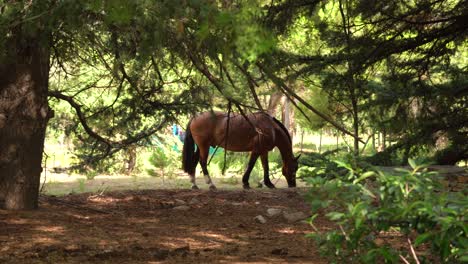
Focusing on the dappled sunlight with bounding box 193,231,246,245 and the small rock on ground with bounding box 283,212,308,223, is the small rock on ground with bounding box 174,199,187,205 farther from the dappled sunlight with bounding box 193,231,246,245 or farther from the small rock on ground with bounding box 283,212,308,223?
the dappled sunlight with bounding box 193,231,246,245

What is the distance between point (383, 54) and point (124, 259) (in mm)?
4330

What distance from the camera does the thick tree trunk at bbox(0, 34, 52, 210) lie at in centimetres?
666

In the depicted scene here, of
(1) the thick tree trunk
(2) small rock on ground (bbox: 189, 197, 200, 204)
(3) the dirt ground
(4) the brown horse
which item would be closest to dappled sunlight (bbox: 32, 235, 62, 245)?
(3) the dirt ground

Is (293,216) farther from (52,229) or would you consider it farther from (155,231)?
(52,229)

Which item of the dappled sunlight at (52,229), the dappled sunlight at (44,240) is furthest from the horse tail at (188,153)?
the dappled sunlight at (44,240)

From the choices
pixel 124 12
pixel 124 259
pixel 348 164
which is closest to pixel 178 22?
pixel 124 12

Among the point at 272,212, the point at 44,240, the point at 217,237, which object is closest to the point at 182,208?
the point at 272,212

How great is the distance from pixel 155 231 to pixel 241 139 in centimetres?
639

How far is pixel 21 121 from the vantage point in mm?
6699

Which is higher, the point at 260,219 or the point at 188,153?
the point at 188,153

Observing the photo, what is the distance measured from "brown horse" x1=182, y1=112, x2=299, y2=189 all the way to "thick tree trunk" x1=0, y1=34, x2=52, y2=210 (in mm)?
5450

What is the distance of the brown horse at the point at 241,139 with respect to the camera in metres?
12.4

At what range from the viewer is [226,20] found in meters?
3.28

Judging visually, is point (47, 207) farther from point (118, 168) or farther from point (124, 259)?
point (118, 168)
